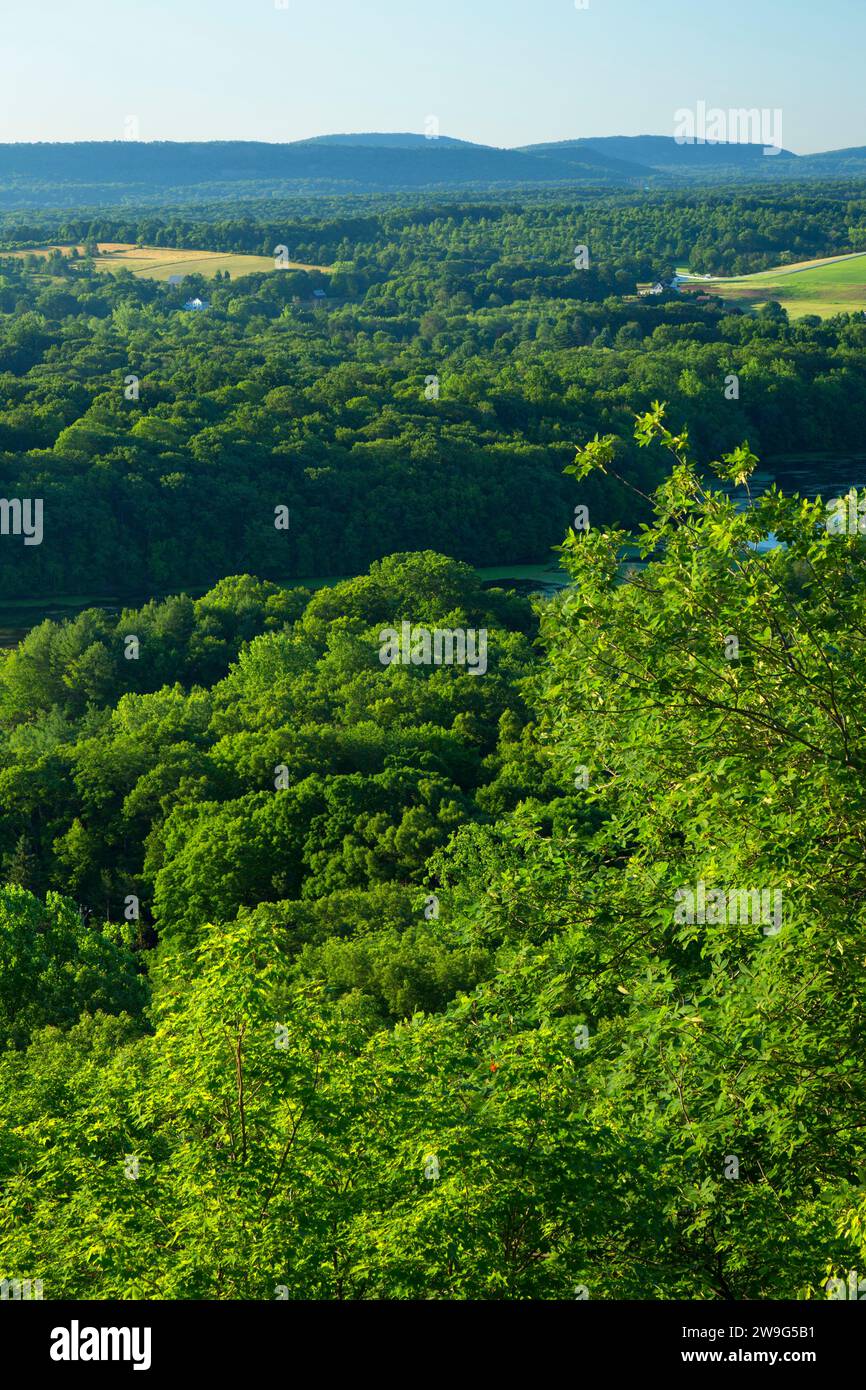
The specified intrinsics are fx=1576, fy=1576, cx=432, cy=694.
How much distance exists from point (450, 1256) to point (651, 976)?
397 centimetres

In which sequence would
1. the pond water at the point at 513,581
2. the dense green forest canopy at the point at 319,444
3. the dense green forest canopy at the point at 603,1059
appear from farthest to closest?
the dense green forest canopy at the point at 319,444
the pond water at the point at 513,581
the dense green forest canopy at the point at 603,1059

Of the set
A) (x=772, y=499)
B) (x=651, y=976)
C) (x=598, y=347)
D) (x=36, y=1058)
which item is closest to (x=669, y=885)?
(x=651, y=976)

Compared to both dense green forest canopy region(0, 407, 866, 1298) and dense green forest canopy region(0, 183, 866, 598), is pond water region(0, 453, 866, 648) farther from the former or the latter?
dense green forest canopy region(0, 407, 866, 1298)

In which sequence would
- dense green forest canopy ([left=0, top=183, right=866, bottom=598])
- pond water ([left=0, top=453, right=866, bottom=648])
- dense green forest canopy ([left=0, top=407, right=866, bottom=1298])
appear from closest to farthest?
dense green forest canopy ([left=0, top=407, right=866, bottom=1298]) < pond water ([left=0, top=453, right=866, bottom=648]) < dense green forest canopy ([left=0, top=183, right=866, bottom=598])

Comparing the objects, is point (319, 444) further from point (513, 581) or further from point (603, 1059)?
point (603, 1059)

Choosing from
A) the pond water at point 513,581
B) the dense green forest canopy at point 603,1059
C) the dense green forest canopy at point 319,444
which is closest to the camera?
the dense green forest canopy at point 603,1059

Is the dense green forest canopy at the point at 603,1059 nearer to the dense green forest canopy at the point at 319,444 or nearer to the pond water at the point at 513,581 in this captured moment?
the pond water at the point at 513,581

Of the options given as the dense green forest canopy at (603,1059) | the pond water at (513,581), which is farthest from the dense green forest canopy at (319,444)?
the dense green forest canopy at (603,1059)

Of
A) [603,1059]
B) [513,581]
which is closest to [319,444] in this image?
[513,581]

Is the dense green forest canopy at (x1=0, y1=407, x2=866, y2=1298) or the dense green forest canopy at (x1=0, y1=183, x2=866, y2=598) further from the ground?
the dense green forest canopy at (x1=0, y1=183, x2=866, y2=598)

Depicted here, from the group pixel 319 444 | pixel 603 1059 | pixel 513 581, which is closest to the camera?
pixel 603 1059

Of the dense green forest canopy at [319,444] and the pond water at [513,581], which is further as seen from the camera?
the dense green forest canopy at [319,444]

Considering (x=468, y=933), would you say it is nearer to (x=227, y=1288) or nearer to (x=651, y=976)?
(x=651, y=976)

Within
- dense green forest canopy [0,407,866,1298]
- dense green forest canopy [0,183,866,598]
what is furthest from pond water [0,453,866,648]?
dense green forest canopy [0,407,866,1298]
